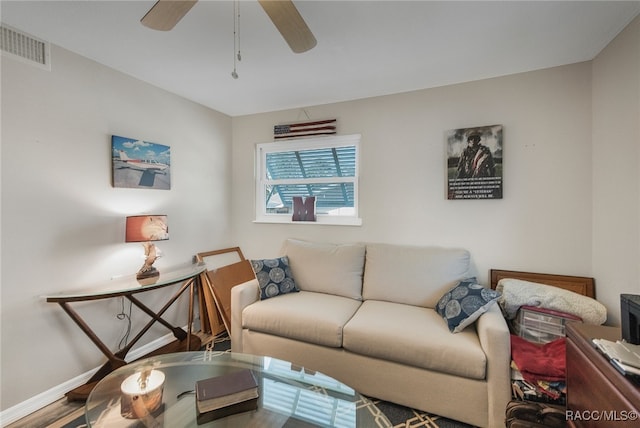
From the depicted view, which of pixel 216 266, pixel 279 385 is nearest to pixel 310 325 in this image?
pixel 279 385

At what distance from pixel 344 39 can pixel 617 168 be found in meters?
1.98

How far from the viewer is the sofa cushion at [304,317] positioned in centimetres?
198

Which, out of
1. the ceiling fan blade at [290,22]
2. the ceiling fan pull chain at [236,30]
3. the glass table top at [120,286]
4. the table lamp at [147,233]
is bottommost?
the glass table top at [120,286]

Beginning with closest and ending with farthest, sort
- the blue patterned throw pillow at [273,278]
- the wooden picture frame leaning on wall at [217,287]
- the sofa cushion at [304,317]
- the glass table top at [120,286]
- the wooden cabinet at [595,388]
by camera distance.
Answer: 1. the wooden cabinet at [595,388]
2. the glass table top at [120,286]
3. the sofa cushion at [304,317]
4. the blue patterned throw pillow at [273,278]
5. the wooden picture frame leaning on wall at [217,287]

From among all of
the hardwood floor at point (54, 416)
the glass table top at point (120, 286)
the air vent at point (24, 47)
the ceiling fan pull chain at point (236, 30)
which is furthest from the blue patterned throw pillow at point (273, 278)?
the air vent at point (24, 47)

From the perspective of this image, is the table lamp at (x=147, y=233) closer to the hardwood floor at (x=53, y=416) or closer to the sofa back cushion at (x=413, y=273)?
the hardwood floor at (x=53, y=416)

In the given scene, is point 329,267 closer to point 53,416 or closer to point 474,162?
point 474,162

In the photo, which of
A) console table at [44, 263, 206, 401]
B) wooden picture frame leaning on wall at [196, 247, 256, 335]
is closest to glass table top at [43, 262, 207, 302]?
console table at [44, 263, 206, 401]

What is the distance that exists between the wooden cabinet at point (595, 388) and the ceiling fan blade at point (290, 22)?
1.85 meters

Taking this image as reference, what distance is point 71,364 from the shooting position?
197cm

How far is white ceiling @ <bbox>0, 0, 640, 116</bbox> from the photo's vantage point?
153cm

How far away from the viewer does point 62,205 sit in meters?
1.91

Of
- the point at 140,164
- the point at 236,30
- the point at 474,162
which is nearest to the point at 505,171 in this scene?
the point at 474,162

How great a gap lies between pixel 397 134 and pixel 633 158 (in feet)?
5.23
